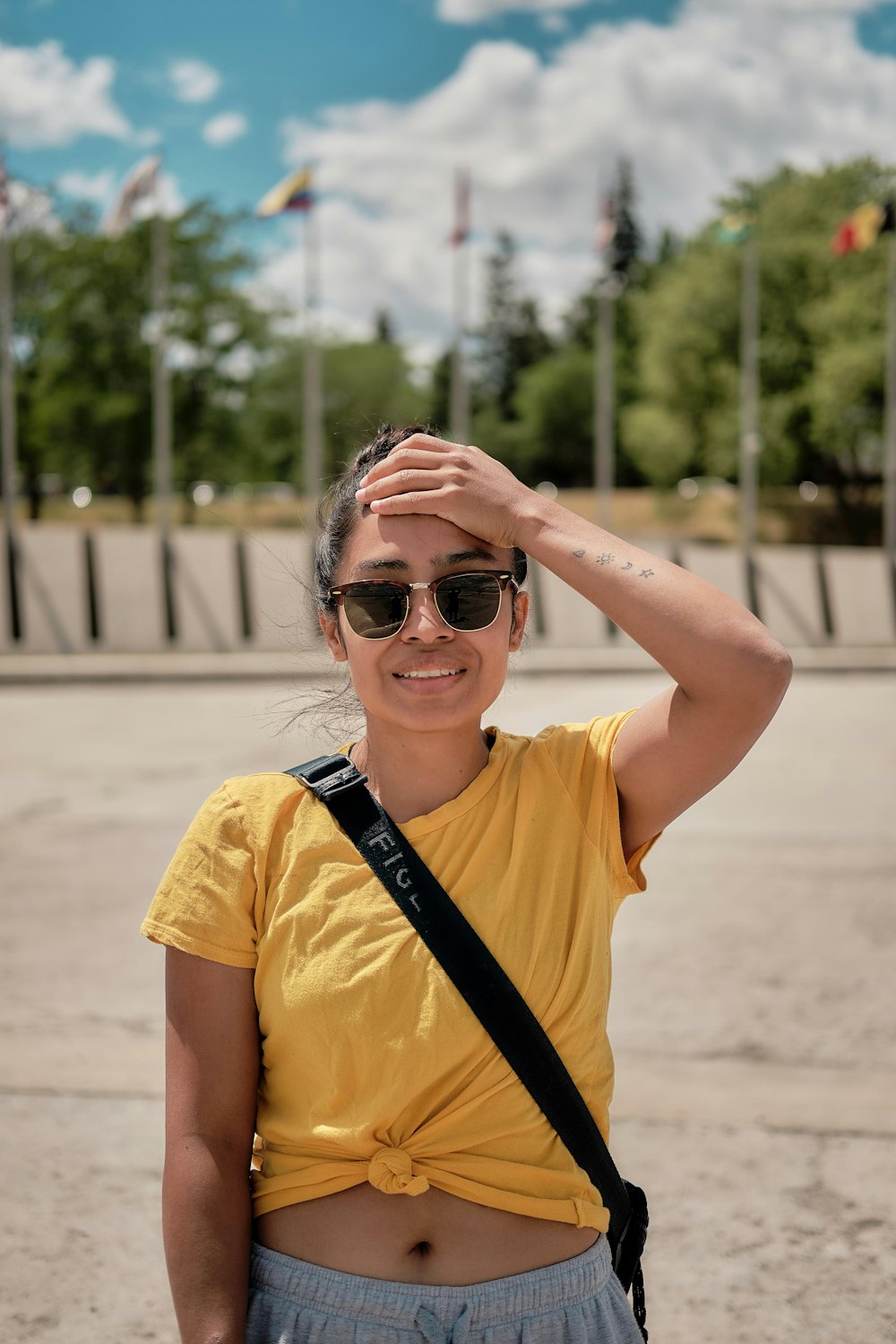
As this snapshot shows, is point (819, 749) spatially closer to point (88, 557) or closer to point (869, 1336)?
point (869, 1336)

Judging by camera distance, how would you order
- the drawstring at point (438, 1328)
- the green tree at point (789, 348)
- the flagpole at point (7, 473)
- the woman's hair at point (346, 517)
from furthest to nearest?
1. the green tree at point (789, 348)
2. the flagpole at point (7, 473)
3. the woman's hair at point (346, 517)
4. the drawstring at point (438, 1328)

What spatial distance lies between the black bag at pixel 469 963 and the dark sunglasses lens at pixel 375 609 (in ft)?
0.64

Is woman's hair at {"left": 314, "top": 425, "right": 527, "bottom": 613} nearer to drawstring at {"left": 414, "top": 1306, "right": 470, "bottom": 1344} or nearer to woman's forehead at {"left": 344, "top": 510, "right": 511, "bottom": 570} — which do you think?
woman's forehead at {"left": 344, "top": 510, "right": 511, "bottom": 570}

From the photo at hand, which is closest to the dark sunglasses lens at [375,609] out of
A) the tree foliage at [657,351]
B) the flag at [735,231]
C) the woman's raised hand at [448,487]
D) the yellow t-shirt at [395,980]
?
the woman's raised hand at [448,487]

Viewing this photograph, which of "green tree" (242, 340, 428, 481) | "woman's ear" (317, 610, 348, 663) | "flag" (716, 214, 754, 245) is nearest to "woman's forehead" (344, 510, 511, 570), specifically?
"woman's ear" (317, 610, 348, 663)

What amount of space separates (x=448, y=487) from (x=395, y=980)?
623 mm

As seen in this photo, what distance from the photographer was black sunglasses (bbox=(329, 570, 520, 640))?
5.88ft

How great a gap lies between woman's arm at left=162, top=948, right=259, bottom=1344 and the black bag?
0.77 ft

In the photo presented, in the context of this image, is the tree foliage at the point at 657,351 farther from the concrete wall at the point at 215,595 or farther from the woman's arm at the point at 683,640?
the woman's arm at the point at 683,640

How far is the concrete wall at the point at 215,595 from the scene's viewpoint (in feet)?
68.5

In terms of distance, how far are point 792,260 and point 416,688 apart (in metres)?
48.4

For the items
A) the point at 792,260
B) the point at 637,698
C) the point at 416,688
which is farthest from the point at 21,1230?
the point at 792,260

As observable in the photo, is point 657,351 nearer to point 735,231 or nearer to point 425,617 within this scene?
point 735,231

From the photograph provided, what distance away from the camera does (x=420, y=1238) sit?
5.38 ft
